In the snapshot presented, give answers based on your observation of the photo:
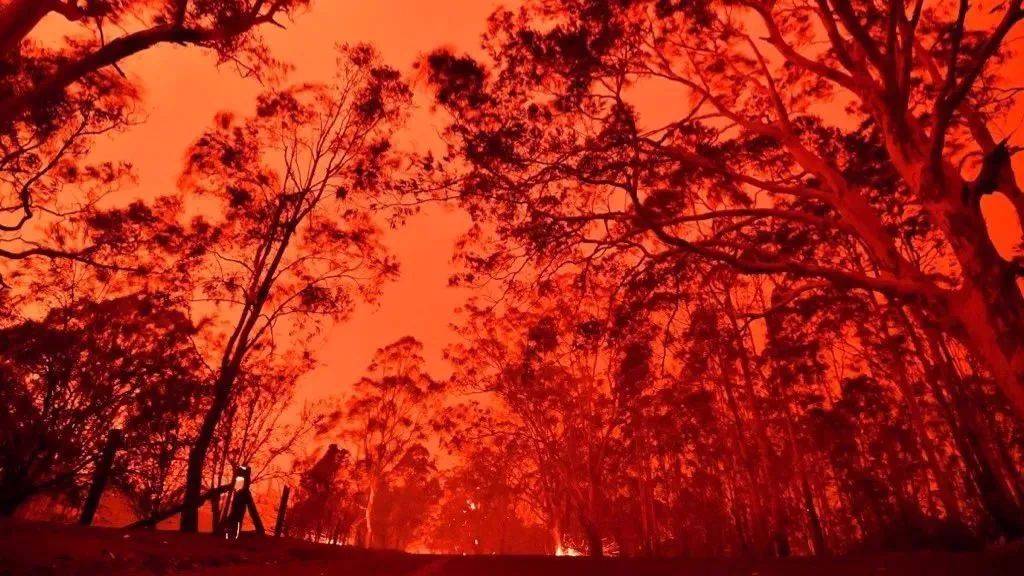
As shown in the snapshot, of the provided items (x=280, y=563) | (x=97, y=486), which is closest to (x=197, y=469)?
(x=97, y=486)

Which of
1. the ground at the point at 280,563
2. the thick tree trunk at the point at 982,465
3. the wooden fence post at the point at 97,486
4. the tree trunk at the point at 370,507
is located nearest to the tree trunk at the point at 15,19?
the ground at the point at 280,563

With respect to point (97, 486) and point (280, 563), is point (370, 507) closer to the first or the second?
point (97, 486)

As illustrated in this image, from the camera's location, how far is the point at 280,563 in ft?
24.7

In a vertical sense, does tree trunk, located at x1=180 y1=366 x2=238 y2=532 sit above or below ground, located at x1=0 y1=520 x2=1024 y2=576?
above

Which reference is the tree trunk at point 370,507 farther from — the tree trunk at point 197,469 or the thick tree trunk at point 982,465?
the thick tree trunk at point 982,465

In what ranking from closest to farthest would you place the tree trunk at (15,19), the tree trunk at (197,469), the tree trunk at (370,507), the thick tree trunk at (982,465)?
the tree trunk at (15,19) < the thick tree trunk at (982,465) < the tree trunk at (197,469) < the tree trunk at (370,507)

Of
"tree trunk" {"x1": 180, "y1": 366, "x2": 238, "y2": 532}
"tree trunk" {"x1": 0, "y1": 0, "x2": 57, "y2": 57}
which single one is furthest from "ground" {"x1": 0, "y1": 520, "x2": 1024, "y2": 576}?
"tree trunk" {"x1": 0, "y1": 0, "x2": 57, "y2": 57}

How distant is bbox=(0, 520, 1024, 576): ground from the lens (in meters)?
5.39

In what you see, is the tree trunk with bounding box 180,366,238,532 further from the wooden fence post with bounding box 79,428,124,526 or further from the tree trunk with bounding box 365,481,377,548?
the tree trunk with bounding box 365,481,377,548

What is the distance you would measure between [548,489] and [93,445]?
1990 centimetres

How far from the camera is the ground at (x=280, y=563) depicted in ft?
17.7

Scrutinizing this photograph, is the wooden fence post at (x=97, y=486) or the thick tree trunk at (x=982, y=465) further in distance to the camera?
the thick tree trunk at (x=982, y=465)

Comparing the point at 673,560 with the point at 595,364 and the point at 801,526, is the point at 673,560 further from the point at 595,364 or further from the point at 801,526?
the point at 801,526

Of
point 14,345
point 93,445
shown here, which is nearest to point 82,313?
point 14,345
